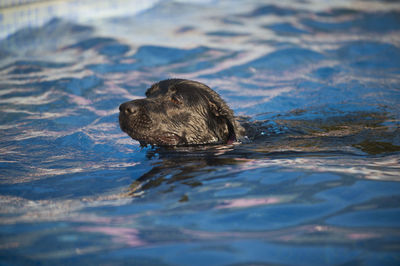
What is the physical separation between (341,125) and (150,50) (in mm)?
6318

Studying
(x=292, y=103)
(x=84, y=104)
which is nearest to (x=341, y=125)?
(x=292, y=103)

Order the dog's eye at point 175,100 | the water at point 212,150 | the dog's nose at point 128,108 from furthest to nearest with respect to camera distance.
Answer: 1. the dog's eye at point 175,100
2. the dog's nose at point 128,108
3. the water at point 212,150

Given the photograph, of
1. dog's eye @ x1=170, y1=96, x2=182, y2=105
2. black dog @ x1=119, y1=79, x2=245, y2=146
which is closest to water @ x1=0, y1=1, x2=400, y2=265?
black dog @ x1=119, y1=79, x2=245, y2=146

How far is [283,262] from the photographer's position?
2.57m

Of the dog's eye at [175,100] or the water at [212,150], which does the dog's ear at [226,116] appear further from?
the dog's eye at [175,100]

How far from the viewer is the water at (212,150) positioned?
9.35 ft

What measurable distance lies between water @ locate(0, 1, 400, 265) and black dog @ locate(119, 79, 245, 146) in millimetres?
217

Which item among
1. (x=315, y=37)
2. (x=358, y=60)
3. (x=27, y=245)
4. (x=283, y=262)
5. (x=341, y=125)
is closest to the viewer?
(x=283, y=262)

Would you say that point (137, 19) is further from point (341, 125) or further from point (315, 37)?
point (341, 125)

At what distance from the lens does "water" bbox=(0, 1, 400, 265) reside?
285cm

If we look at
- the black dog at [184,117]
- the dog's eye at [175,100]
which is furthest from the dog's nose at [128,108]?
the dog's eye at [175,100]

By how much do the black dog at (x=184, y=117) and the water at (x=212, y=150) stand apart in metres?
0.22

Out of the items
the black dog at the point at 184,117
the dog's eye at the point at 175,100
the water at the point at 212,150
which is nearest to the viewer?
the water at the point at 212,150

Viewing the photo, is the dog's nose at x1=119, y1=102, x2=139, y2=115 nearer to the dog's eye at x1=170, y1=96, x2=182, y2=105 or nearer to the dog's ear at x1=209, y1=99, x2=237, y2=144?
the dog's eye at x1=170, y1=96, x2=182, y2=105
